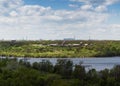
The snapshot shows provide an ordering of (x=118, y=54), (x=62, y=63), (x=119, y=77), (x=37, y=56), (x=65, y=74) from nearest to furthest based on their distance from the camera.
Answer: (x=119, y=77) → (x=65, y=74) → (x=62, y=63) → (x=37, y=56) → (x=118, y=54)

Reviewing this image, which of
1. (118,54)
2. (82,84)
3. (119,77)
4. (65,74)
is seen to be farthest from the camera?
(118,54)

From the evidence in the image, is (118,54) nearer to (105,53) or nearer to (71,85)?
(105,53)

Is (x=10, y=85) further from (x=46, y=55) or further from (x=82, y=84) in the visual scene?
(x=46, y=55)

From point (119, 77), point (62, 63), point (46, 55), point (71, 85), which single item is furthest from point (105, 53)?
point (71, 85)

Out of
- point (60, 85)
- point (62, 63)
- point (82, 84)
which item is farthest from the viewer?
point (62, 63)

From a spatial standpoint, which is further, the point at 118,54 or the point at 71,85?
the point at 118,54

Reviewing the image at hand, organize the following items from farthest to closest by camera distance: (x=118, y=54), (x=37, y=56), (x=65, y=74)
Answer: (x=118, y=54) → (x=37, y=56) → (x=65, y=74)

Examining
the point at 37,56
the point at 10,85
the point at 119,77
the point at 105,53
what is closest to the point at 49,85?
the point at 10,85

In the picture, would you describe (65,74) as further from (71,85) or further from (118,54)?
(118,54)

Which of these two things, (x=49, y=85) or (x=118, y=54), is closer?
(x=49, y=85)
